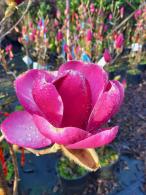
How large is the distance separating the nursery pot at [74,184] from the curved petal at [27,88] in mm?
1546

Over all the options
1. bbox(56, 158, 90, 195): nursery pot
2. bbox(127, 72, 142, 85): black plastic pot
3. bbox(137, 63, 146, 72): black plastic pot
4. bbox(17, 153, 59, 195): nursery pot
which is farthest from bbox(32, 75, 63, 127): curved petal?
bbox(137, 63, 146, 72): black plastic pot

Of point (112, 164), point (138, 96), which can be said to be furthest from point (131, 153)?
point (138, 96)

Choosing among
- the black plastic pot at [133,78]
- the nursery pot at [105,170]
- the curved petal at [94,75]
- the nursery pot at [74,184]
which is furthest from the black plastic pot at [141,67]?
the curved petal at [94,75]

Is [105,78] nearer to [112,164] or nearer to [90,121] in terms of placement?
[90,121]

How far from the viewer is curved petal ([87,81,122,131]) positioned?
1.34ft

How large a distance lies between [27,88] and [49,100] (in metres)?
0.08

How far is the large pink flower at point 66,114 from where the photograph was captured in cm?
39

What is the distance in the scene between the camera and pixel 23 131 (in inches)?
16.6

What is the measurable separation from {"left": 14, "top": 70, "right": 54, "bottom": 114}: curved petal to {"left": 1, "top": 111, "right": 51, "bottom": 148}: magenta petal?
0.04 ft

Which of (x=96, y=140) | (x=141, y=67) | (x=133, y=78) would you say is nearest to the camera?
(x=96, y=140)

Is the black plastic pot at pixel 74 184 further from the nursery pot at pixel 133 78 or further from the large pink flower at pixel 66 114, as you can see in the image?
the nursery pot at pixel 133 78

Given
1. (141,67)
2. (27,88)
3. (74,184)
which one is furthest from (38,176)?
(141,67)

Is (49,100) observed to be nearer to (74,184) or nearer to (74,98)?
(74,98)

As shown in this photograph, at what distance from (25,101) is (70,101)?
72mm
